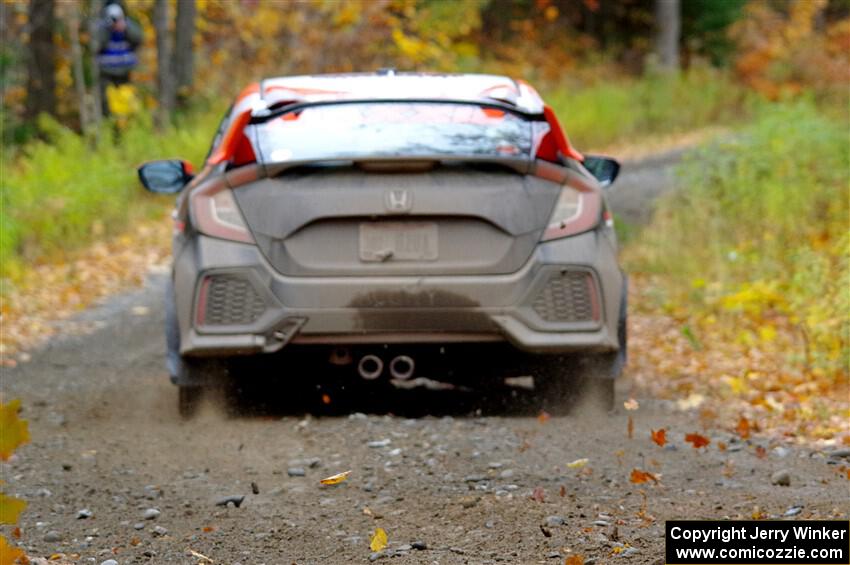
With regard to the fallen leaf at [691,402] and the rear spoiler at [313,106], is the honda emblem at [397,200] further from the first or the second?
the fallen leaf at [691,402]

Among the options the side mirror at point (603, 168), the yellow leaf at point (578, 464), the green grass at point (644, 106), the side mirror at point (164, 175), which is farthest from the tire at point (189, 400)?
the green grass at point (644, 106)

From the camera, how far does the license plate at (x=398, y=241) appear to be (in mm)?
6840

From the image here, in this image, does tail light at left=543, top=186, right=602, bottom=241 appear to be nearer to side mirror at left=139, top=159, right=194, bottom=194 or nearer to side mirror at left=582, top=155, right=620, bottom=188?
side mirror at left=582, top=155, right=620, bottom=188

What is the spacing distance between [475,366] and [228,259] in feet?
4.17

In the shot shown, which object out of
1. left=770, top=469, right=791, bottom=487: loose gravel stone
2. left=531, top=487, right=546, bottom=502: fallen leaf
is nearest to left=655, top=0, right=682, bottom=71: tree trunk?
left=770, top=469, right=791, bottom=487: loose gravel stone

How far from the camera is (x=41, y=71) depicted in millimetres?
23406

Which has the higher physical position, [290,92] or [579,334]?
[290,92]

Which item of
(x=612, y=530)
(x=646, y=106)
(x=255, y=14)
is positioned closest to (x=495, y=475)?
(x=612, y=530)

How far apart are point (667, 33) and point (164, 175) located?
1102 inches

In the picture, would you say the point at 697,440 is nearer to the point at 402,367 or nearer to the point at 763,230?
the point at 402,367

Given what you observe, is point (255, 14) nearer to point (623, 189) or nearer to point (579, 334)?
point (623, 189)

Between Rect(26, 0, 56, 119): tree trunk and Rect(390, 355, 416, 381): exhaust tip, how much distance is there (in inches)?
665

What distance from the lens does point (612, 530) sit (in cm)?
502

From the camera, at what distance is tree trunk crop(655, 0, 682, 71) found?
34.8 meters
